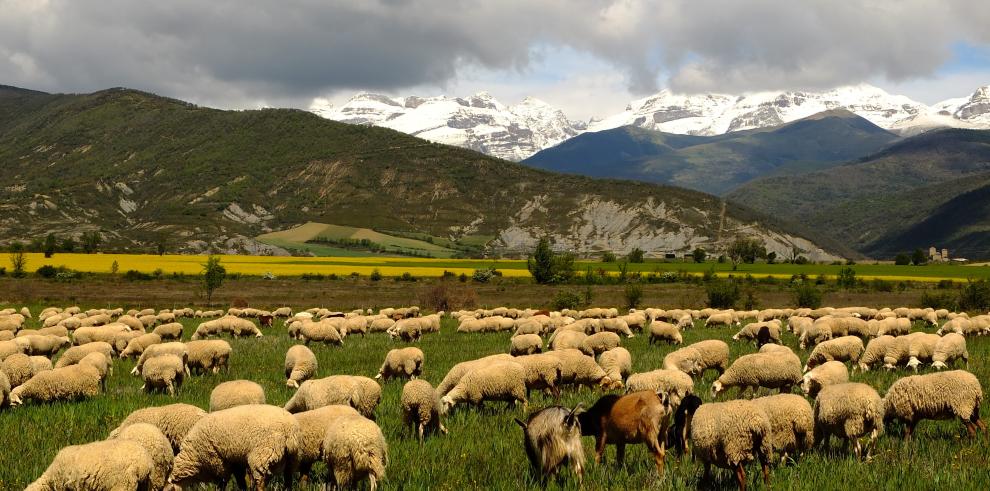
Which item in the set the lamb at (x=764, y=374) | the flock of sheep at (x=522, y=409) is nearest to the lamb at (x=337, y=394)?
the flock of sheep at (x=522, y=409)

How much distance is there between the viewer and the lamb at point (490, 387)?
50.0 ft

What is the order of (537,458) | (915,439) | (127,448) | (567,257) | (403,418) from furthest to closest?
(567,257), (403,418), (915,439), (537,458), (127,448)

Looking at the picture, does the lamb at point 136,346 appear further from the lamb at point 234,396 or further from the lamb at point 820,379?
the lamb at point 820,379

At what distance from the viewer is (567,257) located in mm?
81125

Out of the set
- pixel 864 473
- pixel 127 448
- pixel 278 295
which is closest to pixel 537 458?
pixel 864 473

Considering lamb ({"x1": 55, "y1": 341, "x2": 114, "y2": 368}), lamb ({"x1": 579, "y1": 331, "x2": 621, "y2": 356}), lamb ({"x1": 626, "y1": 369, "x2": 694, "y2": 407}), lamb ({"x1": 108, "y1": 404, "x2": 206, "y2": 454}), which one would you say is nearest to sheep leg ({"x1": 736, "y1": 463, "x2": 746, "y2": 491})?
lamb ({"x1": 626, "y1": 369, "x2": 694, "y2": 407})

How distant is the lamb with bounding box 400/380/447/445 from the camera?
13336mm

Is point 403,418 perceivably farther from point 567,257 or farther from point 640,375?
point 567,257

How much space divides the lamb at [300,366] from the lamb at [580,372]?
6957 mm

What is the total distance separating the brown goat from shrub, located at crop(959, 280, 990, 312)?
171ft

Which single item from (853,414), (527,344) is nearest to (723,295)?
(527,344)

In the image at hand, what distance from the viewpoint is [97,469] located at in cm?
857

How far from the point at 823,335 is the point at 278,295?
5225 centimetres

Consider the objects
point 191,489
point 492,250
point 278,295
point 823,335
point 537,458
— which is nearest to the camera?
point 191,489
